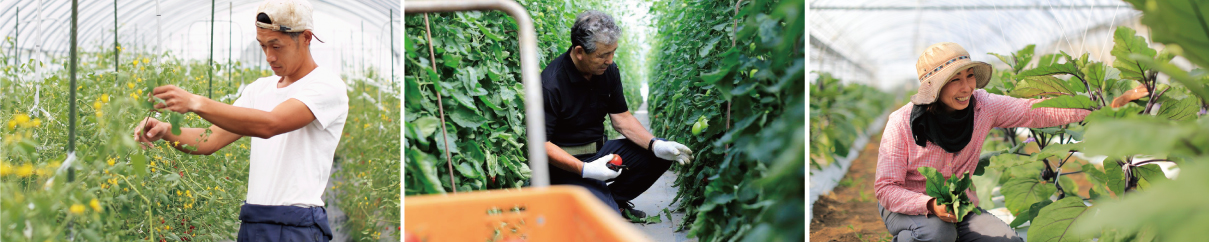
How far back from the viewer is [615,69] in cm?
241

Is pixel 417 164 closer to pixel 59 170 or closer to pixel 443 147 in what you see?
pixel 443 147

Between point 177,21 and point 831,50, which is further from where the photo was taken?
point 177,21

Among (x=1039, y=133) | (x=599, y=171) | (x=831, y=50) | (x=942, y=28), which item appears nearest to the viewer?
(x=1039, y=133)

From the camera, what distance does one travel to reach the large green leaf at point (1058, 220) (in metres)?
1.38

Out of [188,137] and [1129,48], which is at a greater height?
[1129,48]

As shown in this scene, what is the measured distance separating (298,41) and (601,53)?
1.02 metres

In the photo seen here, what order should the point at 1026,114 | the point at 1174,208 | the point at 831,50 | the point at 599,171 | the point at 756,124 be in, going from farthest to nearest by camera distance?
the point at 831,50 < the point at 599,171 < the point at 1026,114 < the point at 756,124 < the point at 1174,208

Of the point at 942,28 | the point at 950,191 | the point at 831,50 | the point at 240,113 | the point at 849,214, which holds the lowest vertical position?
the point at 849,214

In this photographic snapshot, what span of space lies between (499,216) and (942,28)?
8.73 m

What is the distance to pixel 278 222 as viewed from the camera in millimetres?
1472

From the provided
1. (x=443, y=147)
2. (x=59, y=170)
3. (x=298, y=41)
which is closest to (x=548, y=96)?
(x=443, y=147)

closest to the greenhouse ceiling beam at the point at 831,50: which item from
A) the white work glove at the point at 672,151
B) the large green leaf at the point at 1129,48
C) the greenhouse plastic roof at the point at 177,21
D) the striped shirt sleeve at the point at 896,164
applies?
the white work glove at the point at 672,151

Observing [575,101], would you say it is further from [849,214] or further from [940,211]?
[849,214]

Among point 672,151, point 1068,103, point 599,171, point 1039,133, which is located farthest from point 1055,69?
point 599,171
